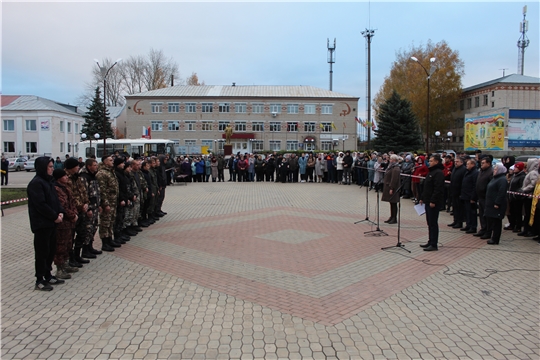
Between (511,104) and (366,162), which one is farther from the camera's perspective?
(511,104)

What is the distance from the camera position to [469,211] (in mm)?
10195

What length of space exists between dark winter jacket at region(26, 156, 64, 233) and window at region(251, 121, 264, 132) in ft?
194

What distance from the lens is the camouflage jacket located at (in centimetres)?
788

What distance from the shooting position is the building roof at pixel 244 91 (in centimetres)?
6299

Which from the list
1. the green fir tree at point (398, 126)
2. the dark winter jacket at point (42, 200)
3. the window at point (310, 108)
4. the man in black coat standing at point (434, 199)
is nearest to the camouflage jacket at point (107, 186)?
the dark winter jacket at point (42, 200)

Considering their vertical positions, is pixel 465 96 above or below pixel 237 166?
above

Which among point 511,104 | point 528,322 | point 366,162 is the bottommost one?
point 528,322

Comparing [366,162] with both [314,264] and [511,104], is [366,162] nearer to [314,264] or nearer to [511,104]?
[314,264]

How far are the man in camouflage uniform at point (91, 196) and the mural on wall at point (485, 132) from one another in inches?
1355

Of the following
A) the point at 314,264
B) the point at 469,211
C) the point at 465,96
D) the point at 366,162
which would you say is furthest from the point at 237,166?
the point at 465,96

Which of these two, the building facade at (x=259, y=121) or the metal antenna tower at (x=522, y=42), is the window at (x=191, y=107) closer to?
the building facade at (x=259, y=121)

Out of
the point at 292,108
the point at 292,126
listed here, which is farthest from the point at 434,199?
the point at 292,108

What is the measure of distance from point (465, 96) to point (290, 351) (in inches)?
2449

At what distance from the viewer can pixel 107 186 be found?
795 cm
